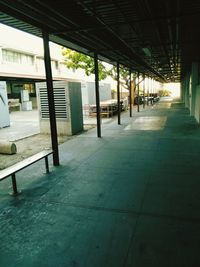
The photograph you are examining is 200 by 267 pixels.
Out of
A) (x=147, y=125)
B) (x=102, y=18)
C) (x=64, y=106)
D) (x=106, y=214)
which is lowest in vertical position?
(x=106, y=214)

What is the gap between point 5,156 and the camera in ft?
24.7

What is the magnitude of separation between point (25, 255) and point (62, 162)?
3759mm

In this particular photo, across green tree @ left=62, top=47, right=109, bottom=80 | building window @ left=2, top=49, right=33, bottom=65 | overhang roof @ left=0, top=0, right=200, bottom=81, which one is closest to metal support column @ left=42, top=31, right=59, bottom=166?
overhang roof @ left=0, top=0, right=200, bottom=81

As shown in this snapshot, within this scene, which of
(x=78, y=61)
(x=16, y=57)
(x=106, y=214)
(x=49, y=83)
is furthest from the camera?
(x=16, y=57)

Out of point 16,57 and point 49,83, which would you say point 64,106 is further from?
point 16,57

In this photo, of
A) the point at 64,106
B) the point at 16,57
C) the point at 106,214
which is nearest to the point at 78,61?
the point at 64,106

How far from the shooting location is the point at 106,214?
367 centimetres

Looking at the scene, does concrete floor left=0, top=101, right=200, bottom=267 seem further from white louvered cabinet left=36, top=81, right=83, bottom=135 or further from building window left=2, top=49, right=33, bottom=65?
building window left=2, top=49, right=33, bottom=65

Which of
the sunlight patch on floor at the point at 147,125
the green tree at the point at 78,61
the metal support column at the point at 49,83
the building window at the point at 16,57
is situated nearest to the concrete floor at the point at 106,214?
the metal support column at the point at 49,83

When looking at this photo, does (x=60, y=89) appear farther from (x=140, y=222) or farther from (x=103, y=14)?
(x=140, y=222)

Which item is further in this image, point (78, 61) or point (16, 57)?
point (16, 57)

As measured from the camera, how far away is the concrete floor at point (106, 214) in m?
2.77

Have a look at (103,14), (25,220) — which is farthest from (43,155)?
(103,14)

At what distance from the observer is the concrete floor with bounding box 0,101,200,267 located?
277 cm
